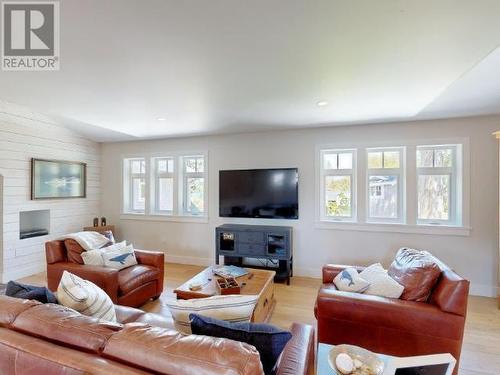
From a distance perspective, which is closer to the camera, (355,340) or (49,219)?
(355,340)

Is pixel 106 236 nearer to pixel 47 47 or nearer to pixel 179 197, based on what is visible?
pixel 179 197

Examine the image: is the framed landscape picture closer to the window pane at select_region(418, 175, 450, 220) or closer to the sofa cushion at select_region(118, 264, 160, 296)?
Answer: the sofa cushion at select_region(118, 264, 160, 296)

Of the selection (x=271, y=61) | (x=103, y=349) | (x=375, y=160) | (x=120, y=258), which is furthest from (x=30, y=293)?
(x=375, y=160)

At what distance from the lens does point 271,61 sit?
2049 mm

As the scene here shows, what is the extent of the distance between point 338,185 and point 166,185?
10.3 ft

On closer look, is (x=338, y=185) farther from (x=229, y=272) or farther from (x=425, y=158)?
(x=229, y=272)

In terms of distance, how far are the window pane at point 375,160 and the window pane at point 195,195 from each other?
281 cm

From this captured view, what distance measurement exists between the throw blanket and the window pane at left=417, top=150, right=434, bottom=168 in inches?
172

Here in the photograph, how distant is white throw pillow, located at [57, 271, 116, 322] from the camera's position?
5.00 feet

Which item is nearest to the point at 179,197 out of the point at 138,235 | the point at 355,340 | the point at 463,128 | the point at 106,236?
the point at 138,235

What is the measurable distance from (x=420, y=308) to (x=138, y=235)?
4.66m

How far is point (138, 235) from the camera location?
501cm

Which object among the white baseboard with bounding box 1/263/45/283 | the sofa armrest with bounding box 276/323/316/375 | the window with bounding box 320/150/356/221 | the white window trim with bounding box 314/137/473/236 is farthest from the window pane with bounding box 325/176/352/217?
the white baseboard with bounding box 1/263/45/283

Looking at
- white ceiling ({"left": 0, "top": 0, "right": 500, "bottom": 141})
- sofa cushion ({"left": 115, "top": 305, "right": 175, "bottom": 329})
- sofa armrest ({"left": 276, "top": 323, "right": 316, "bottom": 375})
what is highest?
white ceiling ({"left": 0, "top": 0, "right": 500, "bottom": 141})
